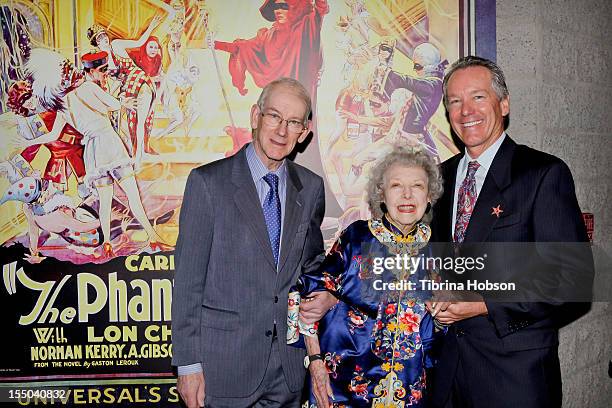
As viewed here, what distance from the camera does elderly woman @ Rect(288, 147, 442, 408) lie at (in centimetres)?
211

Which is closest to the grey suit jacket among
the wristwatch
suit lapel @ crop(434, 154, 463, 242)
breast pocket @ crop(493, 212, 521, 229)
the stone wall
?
the wristwatch

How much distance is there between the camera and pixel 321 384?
2.21 m

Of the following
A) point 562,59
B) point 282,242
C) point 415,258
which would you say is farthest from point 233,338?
point 562,59

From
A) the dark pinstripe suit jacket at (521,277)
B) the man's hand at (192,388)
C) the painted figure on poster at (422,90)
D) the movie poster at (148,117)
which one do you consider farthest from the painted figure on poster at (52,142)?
the dark pinstripe suit jacket at (521,277)

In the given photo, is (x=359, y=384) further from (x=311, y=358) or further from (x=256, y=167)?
(x=256, y=167)

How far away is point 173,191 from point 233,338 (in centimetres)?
112

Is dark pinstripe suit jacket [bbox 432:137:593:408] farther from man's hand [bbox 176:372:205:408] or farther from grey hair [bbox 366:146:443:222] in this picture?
man's hand [bbox 176:372:205:408]

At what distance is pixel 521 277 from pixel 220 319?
127 cm

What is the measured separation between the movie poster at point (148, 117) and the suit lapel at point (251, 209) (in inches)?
32.3

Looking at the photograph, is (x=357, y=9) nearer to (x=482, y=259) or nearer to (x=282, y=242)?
(x=282, y=242)

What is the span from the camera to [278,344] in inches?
91.9

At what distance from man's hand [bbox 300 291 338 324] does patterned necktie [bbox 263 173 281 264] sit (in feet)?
0.79

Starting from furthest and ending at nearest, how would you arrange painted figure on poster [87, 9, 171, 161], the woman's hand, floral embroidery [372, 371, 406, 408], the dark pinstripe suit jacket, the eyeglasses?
1. painted figure on poster [87, 9, 171, 161]
2. the eyeglasses
3. the woman's hand
4. floral embroidery [372, 371, 406, 408]
5. the dark pinstripe suit jacket

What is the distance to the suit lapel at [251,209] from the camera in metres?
2.28
